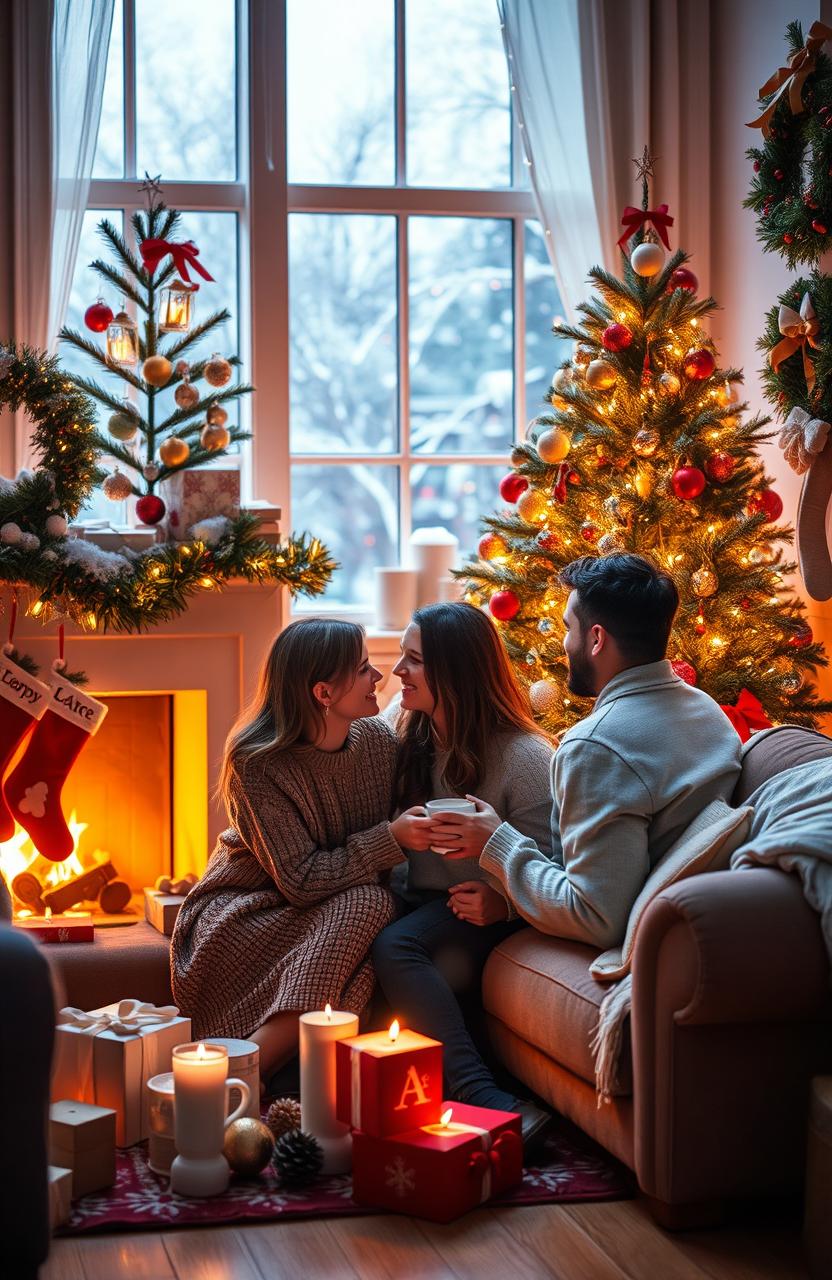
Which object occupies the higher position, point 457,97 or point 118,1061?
point 457,97

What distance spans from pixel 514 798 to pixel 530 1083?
22.1 inches

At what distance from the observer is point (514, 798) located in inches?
114

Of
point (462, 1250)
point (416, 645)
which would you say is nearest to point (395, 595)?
point (416, 645)

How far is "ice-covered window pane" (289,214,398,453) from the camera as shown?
178 inches

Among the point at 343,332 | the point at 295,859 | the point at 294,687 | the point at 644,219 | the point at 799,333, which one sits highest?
the point at 644,219

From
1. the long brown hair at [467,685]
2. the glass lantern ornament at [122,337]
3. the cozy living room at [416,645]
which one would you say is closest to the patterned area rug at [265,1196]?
the cozy living room at [416,645]

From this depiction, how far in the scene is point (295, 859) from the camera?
286 cm

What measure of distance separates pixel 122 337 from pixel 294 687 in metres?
1.23

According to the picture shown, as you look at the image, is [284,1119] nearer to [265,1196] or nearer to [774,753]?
[265,1196]

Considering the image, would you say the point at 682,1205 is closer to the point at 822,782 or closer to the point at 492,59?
the point at 822,782

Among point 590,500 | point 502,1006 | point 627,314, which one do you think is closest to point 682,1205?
point 502,1006

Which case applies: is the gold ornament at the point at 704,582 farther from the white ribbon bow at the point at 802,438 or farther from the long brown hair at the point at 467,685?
the long brown hair at the point at 467,685

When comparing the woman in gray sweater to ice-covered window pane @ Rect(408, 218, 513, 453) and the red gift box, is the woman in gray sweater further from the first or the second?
ice-covered window pane @ Rect(408, 218, 513, 453)

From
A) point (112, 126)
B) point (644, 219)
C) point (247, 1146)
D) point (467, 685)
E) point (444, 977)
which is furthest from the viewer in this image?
point (112, 126)
